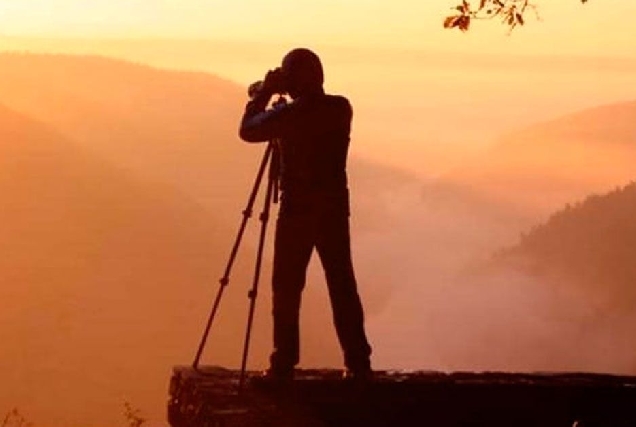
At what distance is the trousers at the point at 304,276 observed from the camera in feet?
35.0

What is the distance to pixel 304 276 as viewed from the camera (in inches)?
417

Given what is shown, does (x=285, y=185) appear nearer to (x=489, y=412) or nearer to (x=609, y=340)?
(x=489, y=412)

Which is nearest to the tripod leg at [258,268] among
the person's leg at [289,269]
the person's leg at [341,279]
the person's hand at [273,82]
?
the person's leg at [289,269]

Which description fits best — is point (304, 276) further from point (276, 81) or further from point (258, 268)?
point (276, 81)

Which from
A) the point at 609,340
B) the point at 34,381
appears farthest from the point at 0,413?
the point at 609,340

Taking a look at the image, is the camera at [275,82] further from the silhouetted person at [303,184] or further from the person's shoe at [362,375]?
the person's shoe at [362,375]

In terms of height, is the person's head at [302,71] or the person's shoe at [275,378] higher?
the person's head at [302,71]

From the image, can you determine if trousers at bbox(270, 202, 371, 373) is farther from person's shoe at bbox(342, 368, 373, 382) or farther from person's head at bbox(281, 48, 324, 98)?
person's head at bbox(281, 48, 324, 98)

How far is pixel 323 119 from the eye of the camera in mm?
10562

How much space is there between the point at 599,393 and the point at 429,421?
220 centimetres

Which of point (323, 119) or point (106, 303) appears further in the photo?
point (106, 303)

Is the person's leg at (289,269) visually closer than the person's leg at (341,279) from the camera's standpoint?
Yes

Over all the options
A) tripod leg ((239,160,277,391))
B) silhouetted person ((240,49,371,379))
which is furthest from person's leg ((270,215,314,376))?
tripod leg ((239,160,277,391))

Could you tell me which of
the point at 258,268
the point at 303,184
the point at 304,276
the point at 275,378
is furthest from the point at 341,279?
the point at 275,378
